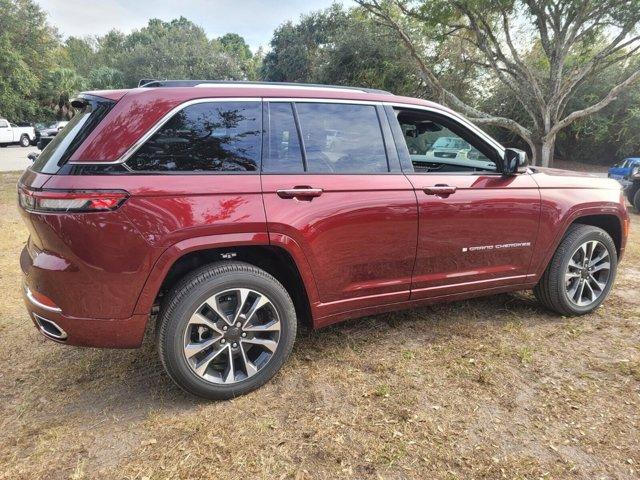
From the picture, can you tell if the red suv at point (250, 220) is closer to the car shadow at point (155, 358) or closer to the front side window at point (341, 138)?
the front side window at point (341, 138)

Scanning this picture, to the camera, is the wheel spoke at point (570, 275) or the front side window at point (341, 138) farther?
the wheel spoke at point (570, 275)

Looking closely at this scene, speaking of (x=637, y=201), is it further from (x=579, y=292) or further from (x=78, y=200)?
(x=78, y=200)

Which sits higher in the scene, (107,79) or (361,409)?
(107,79)

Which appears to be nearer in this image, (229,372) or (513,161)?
(229,372)

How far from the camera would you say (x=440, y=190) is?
308cm

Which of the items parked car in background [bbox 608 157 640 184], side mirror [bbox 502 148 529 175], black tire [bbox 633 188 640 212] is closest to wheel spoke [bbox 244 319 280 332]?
side mirror [bbox 502 148 529 175]

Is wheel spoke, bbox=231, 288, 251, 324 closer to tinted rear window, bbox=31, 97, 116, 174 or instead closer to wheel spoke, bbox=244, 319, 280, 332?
wheel spoke, bbox=244, 319, 280, 332

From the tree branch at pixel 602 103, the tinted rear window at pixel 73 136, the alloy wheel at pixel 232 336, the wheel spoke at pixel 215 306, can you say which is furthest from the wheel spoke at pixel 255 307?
the tree branch at pixel 602 103

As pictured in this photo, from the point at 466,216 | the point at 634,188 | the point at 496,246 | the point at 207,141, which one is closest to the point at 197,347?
the point at 207,141

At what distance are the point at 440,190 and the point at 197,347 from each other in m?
1.85

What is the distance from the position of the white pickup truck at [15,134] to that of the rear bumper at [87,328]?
2940 cm

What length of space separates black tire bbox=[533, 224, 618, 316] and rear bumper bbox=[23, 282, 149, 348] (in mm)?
3094

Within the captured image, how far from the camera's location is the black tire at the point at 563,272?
3.67m

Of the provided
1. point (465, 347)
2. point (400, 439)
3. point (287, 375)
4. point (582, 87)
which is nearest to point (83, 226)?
point (287, 375)
